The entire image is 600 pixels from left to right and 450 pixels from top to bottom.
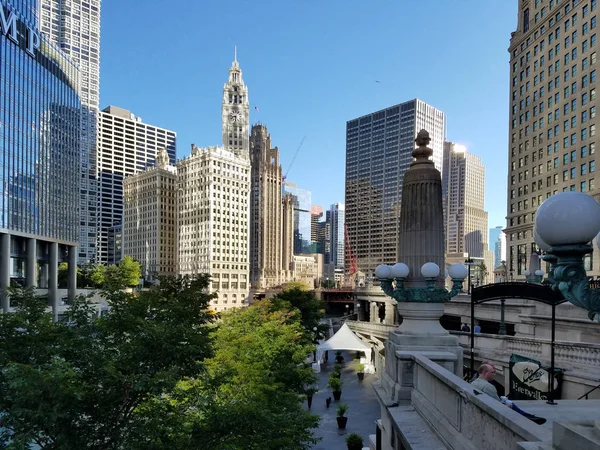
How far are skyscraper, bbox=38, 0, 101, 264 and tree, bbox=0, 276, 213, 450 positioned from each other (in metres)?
176

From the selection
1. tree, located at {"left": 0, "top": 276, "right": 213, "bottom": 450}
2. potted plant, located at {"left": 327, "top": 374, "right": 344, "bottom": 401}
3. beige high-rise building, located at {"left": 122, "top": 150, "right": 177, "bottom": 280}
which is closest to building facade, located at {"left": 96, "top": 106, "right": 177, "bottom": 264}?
beige high-rise building, located at {"left": 122, "top": 150, "right": 177, "bottom": 280}

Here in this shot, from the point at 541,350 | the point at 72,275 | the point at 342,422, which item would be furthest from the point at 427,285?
the point at 72,275

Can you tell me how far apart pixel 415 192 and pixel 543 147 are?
6535 centimetres

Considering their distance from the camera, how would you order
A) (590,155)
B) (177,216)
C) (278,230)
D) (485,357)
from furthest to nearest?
(278,230) → (177,216) → (590,155) → (485,357)

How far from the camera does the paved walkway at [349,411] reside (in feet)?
72.0

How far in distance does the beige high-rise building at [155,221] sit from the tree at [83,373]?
5099 inches

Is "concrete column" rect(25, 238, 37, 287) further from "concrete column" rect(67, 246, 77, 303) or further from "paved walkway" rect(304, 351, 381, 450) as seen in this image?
"paved walkway" rect(304, 351, 381, 450)

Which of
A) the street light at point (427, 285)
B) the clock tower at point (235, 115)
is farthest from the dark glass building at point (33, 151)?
the clock tower at point (235, 115)

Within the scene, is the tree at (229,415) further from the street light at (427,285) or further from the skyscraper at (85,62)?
the skyscraper at (85,62)

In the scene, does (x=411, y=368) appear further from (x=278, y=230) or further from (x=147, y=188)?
(x=278, y=230)

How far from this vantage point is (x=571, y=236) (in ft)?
12.8

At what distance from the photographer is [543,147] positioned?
219ft

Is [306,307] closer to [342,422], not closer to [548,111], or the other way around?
[342,422]

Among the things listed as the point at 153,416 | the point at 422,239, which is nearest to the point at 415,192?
the point at 422,239
